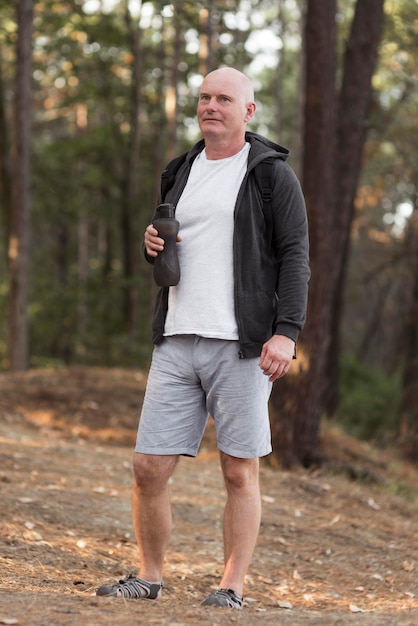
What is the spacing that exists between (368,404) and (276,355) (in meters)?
17.5

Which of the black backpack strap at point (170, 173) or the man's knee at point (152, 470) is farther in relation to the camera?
the black backpack strap at point (170, 173)

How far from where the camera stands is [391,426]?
19.5 metres

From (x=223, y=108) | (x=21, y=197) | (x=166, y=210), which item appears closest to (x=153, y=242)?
(x=166, y=210)

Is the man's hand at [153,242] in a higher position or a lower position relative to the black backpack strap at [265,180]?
lower

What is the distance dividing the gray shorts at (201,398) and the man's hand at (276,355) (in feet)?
0.44

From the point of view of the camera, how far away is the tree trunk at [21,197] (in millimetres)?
14437

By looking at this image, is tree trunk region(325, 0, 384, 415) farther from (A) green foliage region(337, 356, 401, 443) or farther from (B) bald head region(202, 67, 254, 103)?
(B) bald head region(202, 67, 254, 103)

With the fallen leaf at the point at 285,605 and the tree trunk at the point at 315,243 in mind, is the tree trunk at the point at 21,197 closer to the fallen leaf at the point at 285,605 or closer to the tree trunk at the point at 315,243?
the tree trunk at the point at 315,243

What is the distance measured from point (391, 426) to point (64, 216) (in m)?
10.6

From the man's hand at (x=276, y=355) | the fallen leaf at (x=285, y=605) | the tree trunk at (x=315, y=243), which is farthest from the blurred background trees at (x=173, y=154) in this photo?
the man's hand at (x=276, y=355)

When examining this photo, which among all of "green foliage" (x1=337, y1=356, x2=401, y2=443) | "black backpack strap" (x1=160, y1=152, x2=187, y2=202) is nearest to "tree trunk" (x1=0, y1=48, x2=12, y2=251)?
"green foliage" (x1=337, y1=356, x2=401, y2=443)

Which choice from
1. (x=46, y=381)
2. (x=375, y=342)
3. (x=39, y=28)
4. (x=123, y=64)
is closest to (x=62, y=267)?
(x=123, y=64)

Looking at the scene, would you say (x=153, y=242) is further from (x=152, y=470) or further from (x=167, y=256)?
(x=152, y=470)

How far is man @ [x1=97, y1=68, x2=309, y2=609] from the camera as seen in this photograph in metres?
4.12
